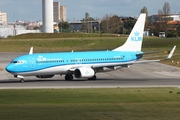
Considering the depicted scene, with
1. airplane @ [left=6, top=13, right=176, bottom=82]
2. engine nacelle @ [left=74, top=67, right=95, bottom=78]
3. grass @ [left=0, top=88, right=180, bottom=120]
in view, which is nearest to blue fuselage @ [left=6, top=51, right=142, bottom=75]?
airplane @ [left=6, top=13, right=176, bottom=82]

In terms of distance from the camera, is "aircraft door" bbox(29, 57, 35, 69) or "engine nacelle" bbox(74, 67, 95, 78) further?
"engine nacelle" bbox(74, 67, 95, 78)

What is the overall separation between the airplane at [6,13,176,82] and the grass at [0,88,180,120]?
1015cm

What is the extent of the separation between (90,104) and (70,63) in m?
20.0

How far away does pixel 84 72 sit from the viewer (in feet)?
155

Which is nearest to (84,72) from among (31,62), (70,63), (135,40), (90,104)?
(70,63)

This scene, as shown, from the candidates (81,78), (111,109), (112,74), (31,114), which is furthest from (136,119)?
(112,74)

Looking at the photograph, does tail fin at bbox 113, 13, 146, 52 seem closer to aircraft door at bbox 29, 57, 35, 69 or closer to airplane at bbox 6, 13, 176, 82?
airplane at bbox 6, 13, 176, 82

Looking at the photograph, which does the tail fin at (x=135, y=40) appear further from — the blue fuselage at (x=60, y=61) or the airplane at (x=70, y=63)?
the blue fuselage at (x=60, y=61)

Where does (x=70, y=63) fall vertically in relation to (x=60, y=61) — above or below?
below

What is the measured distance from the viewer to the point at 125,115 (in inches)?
A: 946

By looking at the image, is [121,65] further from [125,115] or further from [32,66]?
[125,115]

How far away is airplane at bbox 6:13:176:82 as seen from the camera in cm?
4603

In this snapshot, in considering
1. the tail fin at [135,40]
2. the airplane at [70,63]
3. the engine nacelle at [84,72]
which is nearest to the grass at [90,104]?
the airplane at [70,63]

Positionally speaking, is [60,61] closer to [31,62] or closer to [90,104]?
[31,62]
